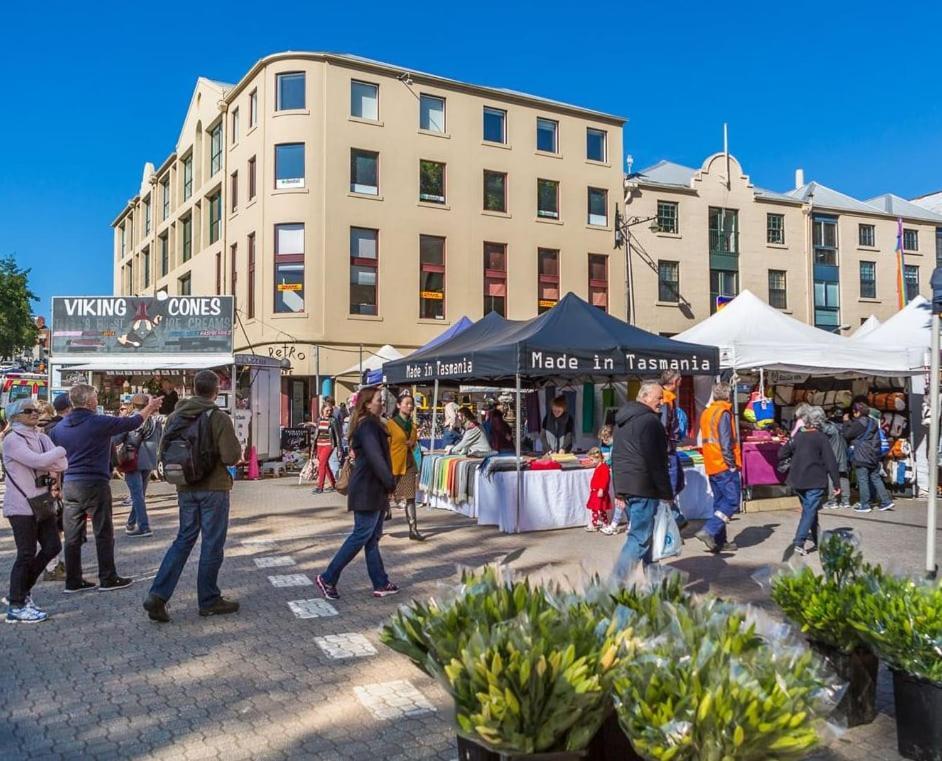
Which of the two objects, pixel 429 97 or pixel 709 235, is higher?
pixel 429 97

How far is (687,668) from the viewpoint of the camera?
86.4 inches

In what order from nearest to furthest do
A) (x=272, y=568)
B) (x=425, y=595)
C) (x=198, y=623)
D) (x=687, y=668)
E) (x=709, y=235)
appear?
(x=687, y=668), (x=198, y=623), (x=425, y=595), (x=272, y=568), (x=709, y=235)

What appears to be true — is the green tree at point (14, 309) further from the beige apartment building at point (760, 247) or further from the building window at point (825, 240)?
the building window at point (825, 240)

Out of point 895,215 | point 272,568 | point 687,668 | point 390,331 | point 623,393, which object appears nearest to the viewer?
point 687,668

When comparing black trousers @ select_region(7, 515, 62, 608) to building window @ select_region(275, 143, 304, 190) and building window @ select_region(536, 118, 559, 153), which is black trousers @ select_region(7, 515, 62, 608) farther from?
building window @ select_region(536, 118, 559, 153)

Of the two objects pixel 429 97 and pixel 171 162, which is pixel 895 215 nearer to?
pixel 429 97

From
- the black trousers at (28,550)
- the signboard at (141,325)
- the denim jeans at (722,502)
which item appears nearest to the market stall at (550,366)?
the denim jeans at (722,502)

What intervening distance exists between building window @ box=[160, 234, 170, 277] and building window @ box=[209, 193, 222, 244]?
305 inches

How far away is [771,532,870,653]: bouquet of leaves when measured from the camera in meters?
3.80

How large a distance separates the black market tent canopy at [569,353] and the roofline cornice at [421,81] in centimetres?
1912

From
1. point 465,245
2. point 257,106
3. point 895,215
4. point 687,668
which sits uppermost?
point 257,106

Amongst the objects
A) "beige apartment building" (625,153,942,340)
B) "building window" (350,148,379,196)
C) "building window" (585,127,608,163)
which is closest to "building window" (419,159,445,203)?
"building window" (350,148,379,196)

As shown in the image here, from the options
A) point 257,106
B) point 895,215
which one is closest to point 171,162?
point 257,106

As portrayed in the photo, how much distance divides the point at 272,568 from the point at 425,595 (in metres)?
2.07
